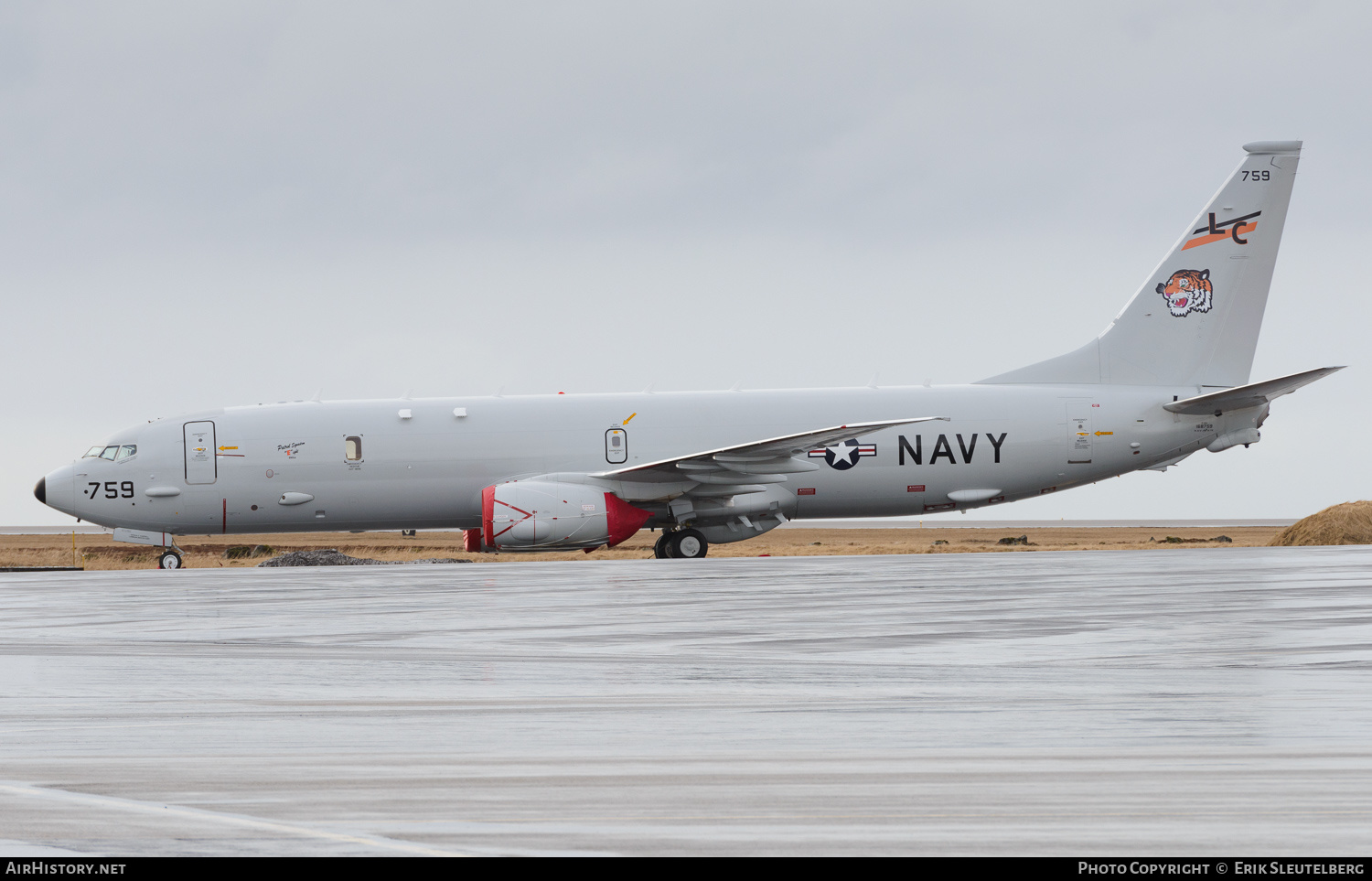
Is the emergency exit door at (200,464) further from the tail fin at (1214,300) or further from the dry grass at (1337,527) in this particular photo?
the dry grass at (1337,527)

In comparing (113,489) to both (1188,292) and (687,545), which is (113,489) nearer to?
(687,545)

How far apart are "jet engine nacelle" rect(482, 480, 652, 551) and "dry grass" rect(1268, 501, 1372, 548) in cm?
1945

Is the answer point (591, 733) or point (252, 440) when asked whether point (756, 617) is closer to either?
point (591, 733)

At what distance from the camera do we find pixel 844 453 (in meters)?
26.8

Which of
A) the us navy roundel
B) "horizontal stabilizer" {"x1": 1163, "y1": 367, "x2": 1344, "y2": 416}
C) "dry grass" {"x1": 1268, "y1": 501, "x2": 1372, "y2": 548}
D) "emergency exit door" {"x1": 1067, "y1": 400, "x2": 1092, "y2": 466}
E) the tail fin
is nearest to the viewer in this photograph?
"horizontal stabilizer" {"x1": 1163, "y1": 367, "x2": 1344, "y2": 416}

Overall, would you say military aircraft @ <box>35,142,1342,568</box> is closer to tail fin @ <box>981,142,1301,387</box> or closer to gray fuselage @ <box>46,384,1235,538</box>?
gray fuselage @ <box>46,384,1235,538</box>

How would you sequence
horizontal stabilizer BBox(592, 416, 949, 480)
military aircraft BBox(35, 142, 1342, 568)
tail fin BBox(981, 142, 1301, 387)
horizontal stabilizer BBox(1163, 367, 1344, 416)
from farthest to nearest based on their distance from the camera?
tail fin BBox(981, 142, 1301, 387)
horizontal stabilizer BBox(1163, 367, 1344, 416)
military aircraft BBox(35, 142, 1342, 568)
horizontal stabilizer BBox(592, 416, 949, 480)

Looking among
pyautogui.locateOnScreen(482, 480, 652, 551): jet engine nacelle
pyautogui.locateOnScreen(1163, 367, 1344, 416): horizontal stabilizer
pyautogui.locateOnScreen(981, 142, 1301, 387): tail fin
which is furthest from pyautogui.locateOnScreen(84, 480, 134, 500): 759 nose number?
pyautogui.locateOnScreen(1163, 367, 1344, 416): horizontal stabilizer

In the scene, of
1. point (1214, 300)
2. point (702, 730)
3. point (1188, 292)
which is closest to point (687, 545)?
point (1188, 292)

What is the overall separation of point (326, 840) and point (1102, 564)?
17.8m

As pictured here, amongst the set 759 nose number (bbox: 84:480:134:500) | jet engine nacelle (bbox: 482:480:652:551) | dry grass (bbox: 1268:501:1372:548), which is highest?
759 nose number (bbox: 84:480:134:500)

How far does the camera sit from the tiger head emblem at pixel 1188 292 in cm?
2920

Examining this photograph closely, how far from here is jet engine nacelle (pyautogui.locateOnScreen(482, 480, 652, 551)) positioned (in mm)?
24766

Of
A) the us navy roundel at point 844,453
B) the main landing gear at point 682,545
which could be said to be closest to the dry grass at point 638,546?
the main landing gear at point 682,545
